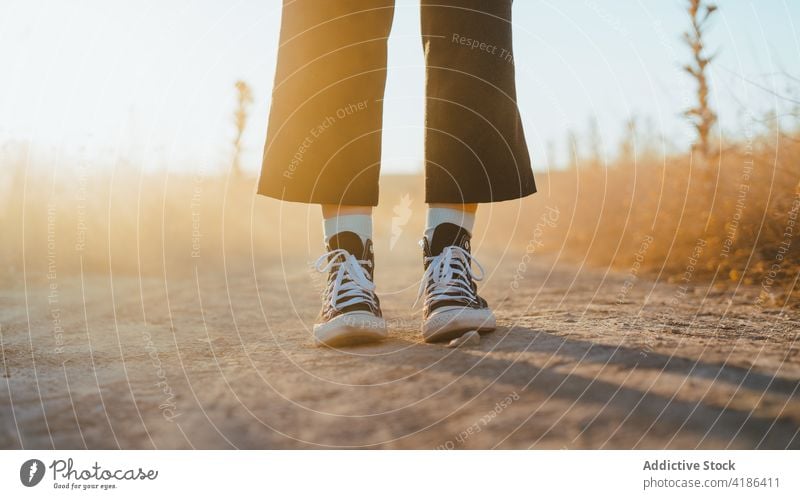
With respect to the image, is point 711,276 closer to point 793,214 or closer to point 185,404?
point 793,214

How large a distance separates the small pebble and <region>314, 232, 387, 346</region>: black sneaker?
19cm

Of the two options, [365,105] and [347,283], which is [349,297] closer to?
[347,283]

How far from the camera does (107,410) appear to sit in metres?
1.06

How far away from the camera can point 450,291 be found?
1.53 m

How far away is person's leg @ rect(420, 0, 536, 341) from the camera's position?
1.56m

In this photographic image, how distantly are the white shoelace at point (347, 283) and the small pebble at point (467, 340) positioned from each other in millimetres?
232

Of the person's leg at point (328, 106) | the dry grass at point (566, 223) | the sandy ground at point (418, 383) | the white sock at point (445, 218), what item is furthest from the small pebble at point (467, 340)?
the dry grass at point (566, 223)

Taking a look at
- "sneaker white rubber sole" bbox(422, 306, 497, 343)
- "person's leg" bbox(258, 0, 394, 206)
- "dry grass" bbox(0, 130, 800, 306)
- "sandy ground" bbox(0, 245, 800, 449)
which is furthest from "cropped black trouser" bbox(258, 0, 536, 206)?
"dry grass" bbox(0, 130, 800, 306)

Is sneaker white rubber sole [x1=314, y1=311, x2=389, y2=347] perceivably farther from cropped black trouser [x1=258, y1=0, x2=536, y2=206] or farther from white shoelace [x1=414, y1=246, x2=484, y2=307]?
cropped black trouser [x1=258, y1=0, x2=536, y2=206]

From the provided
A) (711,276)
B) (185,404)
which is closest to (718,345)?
(185,404)

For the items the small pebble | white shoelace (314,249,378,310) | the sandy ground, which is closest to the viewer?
the sandy ground

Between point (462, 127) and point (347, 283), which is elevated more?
point (462, 127)

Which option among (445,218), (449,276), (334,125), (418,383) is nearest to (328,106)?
(334,125)

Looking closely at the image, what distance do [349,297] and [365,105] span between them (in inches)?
18.8
